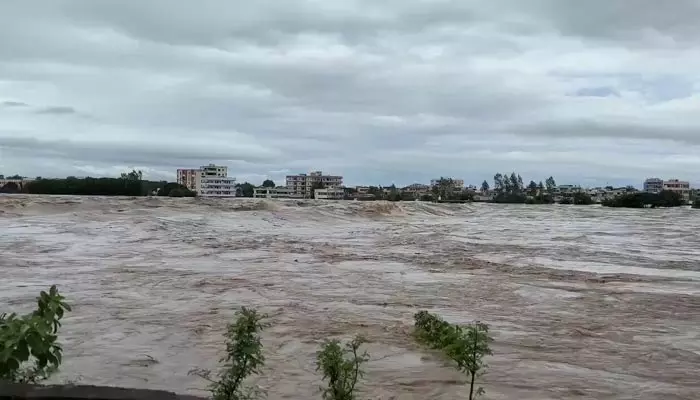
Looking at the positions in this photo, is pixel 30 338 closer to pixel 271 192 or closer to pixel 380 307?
pixel 380 307

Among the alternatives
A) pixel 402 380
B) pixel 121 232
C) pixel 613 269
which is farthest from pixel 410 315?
pixel 121 232

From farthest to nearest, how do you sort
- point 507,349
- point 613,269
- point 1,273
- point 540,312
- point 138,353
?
point 613,269
point 1,273
point 540,312
point 507,349
point 138,353

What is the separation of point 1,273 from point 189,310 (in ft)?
17.6

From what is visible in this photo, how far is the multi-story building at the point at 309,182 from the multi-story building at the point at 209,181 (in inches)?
578

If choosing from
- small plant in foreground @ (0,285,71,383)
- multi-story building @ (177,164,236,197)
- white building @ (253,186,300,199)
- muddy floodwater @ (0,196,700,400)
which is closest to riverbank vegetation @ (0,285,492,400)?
small plant in foreground @ (0,285,71,383)

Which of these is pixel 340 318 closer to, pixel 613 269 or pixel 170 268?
pixel 170 268

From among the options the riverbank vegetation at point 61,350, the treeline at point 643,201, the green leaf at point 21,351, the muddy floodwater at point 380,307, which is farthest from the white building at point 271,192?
the green leaf at point 21,351

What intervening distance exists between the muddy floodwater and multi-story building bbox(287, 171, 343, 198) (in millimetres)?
105127

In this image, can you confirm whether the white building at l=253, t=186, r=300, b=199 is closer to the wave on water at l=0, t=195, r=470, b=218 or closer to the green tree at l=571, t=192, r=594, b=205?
the green tree at l=571, t=192, r=594, b=205

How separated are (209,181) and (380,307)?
104 meters

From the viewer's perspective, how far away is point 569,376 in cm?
622

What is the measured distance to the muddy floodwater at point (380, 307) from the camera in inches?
239

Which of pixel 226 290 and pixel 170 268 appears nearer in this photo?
pixel 226 290

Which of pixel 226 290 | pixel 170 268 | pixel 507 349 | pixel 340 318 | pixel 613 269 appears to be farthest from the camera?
pixel 613 269
